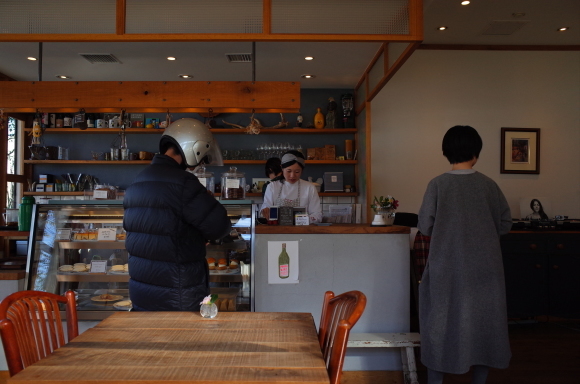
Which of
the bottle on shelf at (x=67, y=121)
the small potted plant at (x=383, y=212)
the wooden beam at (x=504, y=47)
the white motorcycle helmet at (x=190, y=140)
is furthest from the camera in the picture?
the bottle on shelf at (x=67, y=121)

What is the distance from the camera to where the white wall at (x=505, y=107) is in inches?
236

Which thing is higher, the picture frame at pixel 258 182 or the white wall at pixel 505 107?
the white wall at pixel 505 107

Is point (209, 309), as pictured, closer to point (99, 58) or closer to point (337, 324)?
point (337, 324)

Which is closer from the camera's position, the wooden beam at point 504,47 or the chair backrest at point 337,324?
the chair backrest at point 337,324

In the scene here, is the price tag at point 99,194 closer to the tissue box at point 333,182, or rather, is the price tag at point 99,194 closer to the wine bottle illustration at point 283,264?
the wine bottle illustration at point 283,264

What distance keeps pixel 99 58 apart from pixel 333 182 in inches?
131

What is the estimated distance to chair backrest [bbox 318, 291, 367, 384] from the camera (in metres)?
1.41

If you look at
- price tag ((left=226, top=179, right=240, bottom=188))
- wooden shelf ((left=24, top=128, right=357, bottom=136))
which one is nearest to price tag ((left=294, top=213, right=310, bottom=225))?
price tag ((left=226, top=179, right=240, bottom=188))

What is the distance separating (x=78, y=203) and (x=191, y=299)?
4.27 ft

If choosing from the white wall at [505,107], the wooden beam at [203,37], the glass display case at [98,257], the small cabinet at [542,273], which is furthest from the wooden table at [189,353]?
the white wall at [505,107]

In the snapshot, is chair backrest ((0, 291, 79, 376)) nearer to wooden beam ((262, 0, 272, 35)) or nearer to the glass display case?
the glass display case

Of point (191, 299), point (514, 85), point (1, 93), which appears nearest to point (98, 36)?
point (1, 93)

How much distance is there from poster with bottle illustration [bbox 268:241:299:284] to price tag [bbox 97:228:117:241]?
3.61 ft

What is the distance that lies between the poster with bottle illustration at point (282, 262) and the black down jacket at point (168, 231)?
3.03 ft
